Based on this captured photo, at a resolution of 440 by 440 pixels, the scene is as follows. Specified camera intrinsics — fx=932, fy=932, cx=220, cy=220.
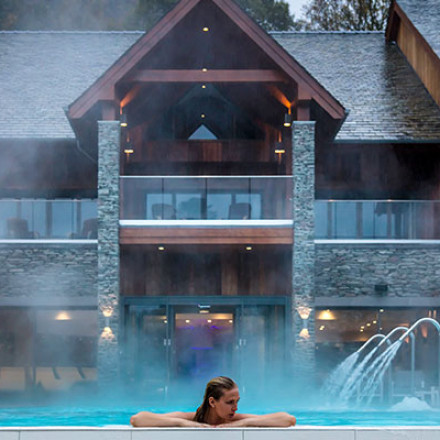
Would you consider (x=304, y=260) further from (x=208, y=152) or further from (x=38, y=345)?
(x=38, y=345)

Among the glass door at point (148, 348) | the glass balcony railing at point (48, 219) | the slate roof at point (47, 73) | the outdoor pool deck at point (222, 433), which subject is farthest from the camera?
the slate roof at point (47, 73)

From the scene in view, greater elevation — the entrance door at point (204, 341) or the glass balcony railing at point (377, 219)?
the glass balcony railing at point (377, 219)

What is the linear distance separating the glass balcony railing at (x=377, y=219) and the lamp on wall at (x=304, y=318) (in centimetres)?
181

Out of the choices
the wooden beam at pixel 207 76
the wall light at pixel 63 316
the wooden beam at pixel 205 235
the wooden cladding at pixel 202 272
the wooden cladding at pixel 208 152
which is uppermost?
the wooden beam at pixel 207 76

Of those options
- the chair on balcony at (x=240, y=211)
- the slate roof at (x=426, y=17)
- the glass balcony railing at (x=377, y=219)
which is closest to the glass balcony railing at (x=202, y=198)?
the chair on balcony at (x=240, y=211)

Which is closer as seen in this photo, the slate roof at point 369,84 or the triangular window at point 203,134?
the slate roof at point 369,84

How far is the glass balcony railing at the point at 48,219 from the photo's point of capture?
1978cm

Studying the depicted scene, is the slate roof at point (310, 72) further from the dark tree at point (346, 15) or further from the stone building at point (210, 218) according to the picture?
the dark tree at point (346, 15)

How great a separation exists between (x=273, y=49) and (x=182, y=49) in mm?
2162

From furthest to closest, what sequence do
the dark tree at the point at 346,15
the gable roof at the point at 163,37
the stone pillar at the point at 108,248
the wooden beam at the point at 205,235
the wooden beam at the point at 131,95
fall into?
1. the dark tree at the point at 346,15
2. the wooden beam at the point at 131,95
3. the stone pillar at the point at 108,248
4. the wooden beam at the point at 205,235
5. the gable roof at the point at 163,37

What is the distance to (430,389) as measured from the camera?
19062 mm

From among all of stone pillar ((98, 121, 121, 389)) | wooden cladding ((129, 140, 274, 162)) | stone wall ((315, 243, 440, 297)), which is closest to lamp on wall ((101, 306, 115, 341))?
stone pillar ((98, 121, 121, 389))

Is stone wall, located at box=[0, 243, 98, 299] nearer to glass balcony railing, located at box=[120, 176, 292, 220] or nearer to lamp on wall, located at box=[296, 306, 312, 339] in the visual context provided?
glass balcony railing, located at box=[120, 176, 292, 220]

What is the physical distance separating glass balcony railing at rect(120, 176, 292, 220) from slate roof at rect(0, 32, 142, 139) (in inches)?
118
